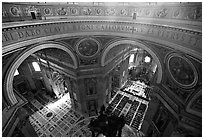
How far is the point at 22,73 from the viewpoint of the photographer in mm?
16359

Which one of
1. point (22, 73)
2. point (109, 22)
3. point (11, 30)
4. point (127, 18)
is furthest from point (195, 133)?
point (22, 73)

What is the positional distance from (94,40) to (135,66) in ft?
46.2

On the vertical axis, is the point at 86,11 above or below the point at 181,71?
above

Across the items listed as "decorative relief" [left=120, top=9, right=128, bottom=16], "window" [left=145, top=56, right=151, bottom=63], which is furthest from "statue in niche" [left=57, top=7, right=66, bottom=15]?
"window" [left=145, top=56, right=151, bottom=63]

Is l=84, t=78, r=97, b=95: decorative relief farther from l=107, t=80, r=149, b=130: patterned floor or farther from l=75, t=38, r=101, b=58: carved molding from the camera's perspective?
l=107, t=80, r=149, b=130: patterned floor

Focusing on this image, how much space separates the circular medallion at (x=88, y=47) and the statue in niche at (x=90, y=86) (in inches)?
111

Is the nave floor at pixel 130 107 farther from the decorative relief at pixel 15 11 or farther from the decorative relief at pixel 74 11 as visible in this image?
the decorative relief at pixel 15 11

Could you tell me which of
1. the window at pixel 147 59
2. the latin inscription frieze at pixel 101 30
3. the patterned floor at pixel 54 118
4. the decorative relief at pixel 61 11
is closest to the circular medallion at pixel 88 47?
the latin inscription frieze at pixel 101 30

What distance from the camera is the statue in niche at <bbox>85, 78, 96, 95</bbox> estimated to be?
470 inches

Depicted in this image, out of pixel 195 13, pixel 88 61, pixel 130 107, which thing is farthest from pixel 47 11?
pixel 130 107

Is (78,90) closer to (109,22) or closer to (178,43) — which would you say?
(109,22)

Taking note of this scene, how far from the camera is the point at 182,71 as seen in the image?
668cm

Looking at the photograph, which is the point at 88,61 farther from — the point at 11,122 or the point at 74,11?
the point at 11,122

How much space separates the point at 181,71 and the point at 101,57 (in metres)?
6.75
